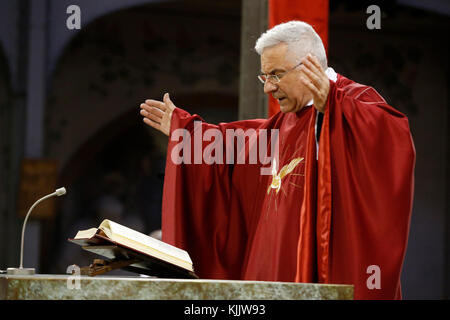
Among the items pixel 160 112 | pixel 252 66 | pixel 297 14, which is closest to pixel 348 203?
pixel 160 112

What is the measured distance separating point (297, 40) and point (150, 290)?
1.43 metres

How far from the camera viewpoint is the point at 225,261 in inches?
119

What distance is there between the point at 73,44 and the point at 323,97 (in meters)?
5.31

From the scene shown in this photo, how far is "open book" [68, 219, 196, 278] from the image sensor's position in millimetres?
1871

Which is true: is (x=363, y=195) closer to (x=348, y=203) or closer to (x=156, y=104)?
(x=348, y=203)

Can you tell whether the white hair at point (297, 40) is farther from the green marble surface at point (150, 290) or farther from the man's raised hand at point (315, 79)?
the green marble surface at point (150, 290)

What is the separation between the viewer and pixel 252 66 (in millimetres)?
3949

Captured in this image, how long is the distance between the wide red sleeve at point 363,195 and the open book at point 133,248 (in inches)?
24.1

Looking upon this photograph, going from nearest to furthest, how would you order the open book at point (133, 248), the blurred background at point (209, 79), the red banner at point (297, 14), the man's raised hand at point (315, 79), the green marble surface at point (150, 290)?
1. the green marble surface at point (150, 290)
2. the open book at point (133, 248)
3. the man's raised hand at point (315, 79)
4. the red banner at point (297, 14)
5. the blurred background at point (209, 79)

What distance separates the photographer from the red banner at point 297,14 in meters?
3.62

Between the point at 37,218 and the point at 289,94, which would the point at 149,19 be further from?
the point at 289,94

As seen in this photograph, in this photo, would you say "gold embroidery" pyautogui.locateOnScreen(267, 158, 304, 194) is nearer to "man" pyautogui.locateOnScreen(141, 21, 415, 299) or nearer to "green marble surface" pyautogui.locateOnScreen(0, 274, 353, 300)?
"man" pyautogui.locateOnScreen(141, 21, 415, 299)

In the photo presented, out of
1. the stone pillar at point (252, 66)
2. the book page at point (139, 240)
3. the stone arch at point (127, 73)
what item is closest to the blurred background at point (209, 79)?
the stone arch at point (127, 73)
